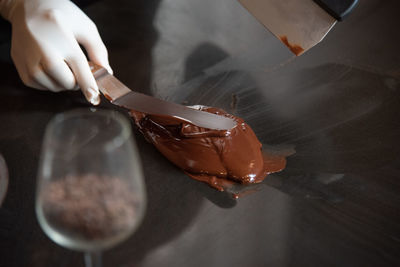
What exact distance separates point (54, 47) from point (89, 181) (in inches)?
22.8

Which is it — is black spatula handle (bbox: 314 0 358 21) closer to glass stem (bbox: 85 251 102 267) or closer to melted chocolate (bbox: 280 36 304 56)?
melted chocolate (bbox: 280 36 304 56)

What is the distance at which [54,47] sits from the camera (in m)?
0.94

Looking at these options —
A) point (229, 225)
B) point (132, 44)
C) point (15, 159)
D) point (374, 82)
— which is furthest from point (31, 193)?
point (374, 82)

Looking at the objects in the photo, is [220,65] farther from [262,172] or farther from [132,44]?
[262,172]

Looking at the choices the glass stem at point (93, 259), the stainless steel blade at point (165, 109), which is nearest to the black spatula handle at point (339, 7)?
the stainless steel blade at point (165, 109)

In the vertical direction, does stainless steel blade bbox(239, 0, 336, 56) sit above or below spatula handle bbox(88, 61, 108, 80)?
above

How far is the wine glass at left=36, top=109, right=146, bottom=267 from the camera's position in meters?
0.44

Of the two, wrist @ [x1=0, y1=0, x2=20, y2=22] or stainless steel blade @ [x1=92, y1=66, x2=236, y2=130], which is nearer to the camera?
stainless steel blade @ [x1=92, y1=66, x2=236, y2=130]

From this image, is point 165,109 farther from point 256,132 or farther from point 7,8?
point 7,8

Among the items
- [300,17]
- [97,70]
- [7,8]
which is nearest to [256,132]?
[300,17]

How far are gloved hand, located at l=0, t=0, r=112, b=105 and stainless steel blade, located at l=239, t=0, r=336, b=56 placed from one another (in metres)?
0.38

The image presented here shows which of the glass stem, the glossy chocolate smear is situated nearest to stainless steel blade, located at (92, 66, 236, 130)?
the glossy chocolate smear

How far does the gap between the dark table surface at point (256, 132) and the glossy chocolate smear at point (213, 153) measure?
0.08 ft

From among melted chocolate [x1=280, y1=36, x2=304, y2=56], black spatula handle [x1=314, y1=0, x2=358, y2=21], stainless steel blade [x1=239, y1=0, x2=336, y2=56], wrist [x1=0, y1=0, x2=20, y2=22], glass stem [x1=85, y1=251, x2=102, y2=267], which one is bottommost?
wrist [x1=0, y1=0, x2=20, y2=22]
